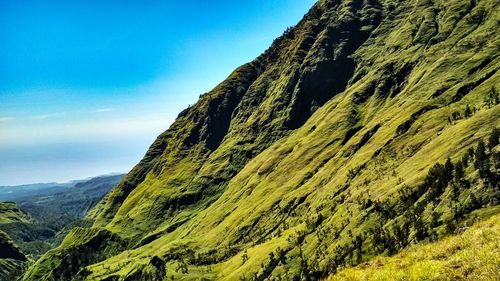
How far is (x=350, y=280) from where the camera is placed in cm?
3127

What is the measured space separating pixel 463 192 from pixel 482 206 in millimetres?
18356

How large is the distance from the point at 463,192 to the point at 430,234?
2991 cm

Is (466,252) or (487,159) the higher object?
(466,252)

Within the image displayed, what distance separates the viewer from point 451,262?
88.9 ft

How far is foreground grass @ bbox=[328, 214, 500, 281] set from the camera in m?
25.1

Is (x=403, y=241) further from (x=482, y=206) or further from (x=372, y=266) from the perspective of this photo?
(x=372, y=266)

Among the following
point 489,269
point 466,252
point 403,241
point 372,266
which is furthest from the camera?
point 403,241

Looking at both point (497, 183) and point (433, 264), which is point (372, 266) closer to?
point (433, 264)

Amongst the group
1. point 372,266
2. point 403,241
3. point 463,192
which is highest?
point 372,266

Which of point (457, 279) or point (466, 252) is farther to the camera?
point (466, 252)

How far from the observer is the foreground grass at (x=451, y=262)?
25078mm

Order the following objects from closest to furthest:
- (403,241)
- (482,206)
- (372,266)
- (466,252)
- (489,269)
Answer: (489,269)
(466,252)
(372,266)
(482,206)
(403,241)

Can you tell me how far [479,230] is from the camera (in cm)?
3098

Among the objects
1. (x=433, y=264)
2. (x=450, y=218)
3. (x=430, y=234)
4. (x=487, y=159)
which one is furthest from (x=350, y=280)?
(x=487, y=159)
